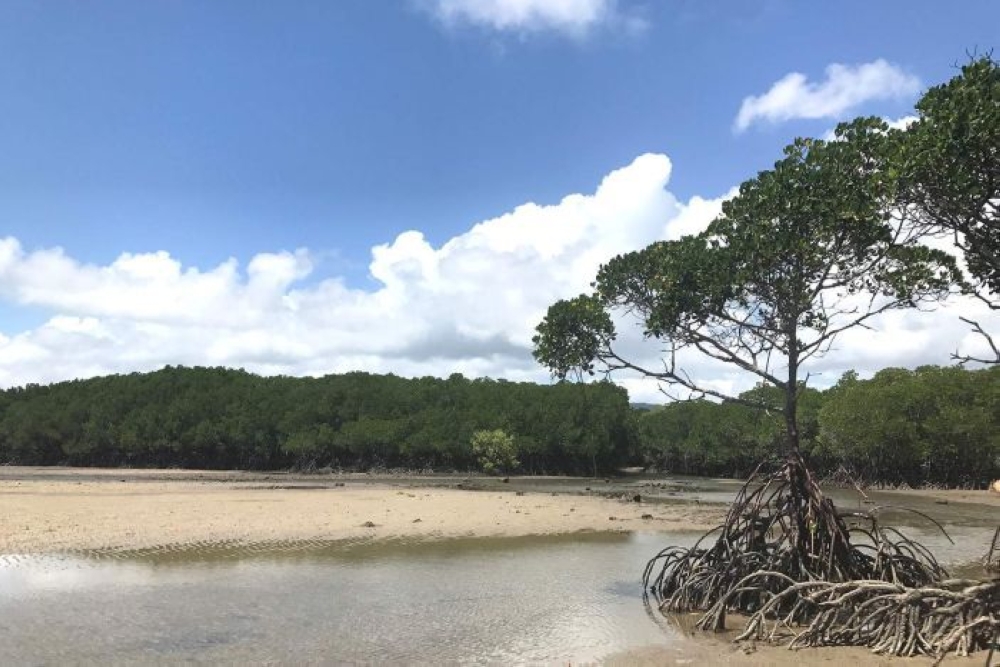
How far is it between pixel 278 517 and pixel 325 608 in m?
13.8

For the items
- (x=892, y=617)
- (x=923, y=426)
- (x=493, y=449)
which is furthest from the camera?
(x=493, y=449)

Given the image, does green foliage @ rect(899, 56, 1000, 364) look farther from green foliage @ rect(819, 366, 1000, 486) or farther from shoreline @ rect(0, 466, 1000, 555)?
green foliage @ rect(819, 366, 1000, 486)

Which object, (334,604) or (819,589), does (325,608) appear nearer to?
(334,604)

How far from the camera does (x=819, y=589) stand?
10.2 metres

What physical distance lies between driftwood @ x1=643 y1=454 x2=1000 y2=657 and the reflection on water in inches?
48.3

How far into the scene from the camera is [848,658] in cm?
893

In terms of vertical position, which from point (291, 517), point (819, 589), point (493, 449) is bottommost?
point (291, 517)

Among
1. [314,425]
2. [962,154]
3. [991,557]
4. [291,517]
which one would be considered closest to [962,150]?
[962,154]

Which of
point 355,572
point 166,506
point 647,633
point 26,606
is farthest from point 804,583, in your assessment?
point 166,506

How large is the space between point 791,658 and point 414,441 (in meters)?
61.9

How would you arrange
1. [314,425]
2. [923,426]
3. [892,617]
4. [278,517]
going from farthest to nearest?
[314,425] → [923,426] → [278,517] → [892,617]

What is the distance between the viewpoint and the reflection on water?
396 inches

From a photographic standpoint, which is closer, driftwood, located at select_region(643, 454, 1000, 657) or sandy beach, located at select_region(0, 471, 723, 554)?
driftwood, located at select_region(643, 454, 1000, 657)

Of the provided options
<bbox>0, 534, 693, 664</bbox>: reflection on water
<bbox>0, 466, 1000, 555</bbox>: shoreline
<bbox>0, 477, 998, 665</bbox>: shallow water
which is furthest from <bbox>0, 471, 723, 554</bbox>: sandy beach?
<bbox>0, 534, 693, 664</bbox>: reflection on water
